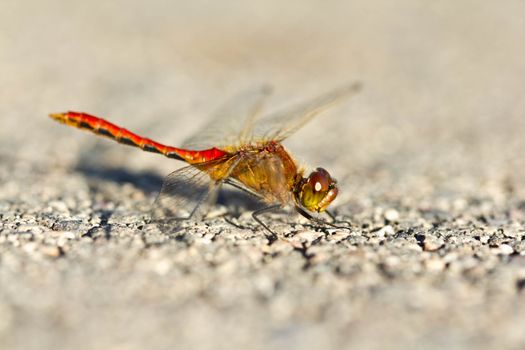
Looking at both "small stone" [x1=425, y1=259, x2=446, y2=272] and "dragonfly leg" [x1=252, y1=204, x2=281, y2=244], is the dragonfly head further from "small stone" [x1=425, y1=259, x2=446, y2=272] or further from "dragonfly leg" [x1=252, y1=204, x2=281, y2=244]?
"small stone" [x1=425, y1=259, x2=446, y2=272]

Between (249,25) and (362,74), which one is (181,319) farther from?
(249,25)

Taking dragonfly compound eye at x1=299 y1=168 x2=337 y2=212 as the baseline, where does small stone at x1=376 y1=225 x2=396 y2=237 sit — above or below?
below

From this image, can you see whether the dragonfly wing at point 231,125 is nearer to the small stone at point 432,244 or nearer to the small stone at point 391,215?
the small stone at point 391,215

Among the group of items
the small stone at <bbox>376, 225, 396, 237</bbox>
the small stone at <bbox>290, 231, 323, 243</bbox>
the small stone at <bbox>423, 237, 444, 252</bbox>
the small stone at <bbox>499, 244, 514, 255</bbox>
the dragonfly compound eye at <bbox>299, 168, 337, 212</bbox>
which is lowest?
the small stone at <bbox>499, 244, 514, 255</bbox>

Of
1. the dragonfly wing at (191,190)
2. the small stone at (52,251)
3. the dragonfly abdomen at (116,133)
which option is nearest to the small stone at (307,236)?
the dragonfly wing at (191,190)

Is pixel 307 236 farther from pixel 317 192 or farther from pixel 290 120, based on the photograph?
pixel 290 120

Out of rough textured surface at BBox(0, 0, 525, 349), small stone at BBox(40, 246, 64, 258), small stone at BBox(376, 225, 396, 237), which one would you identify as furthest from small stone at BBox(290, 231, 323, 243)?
small stone at BBox(40, 246, 64, 258)

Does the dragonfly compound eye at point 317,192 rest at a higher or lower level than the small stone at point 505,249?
higher
